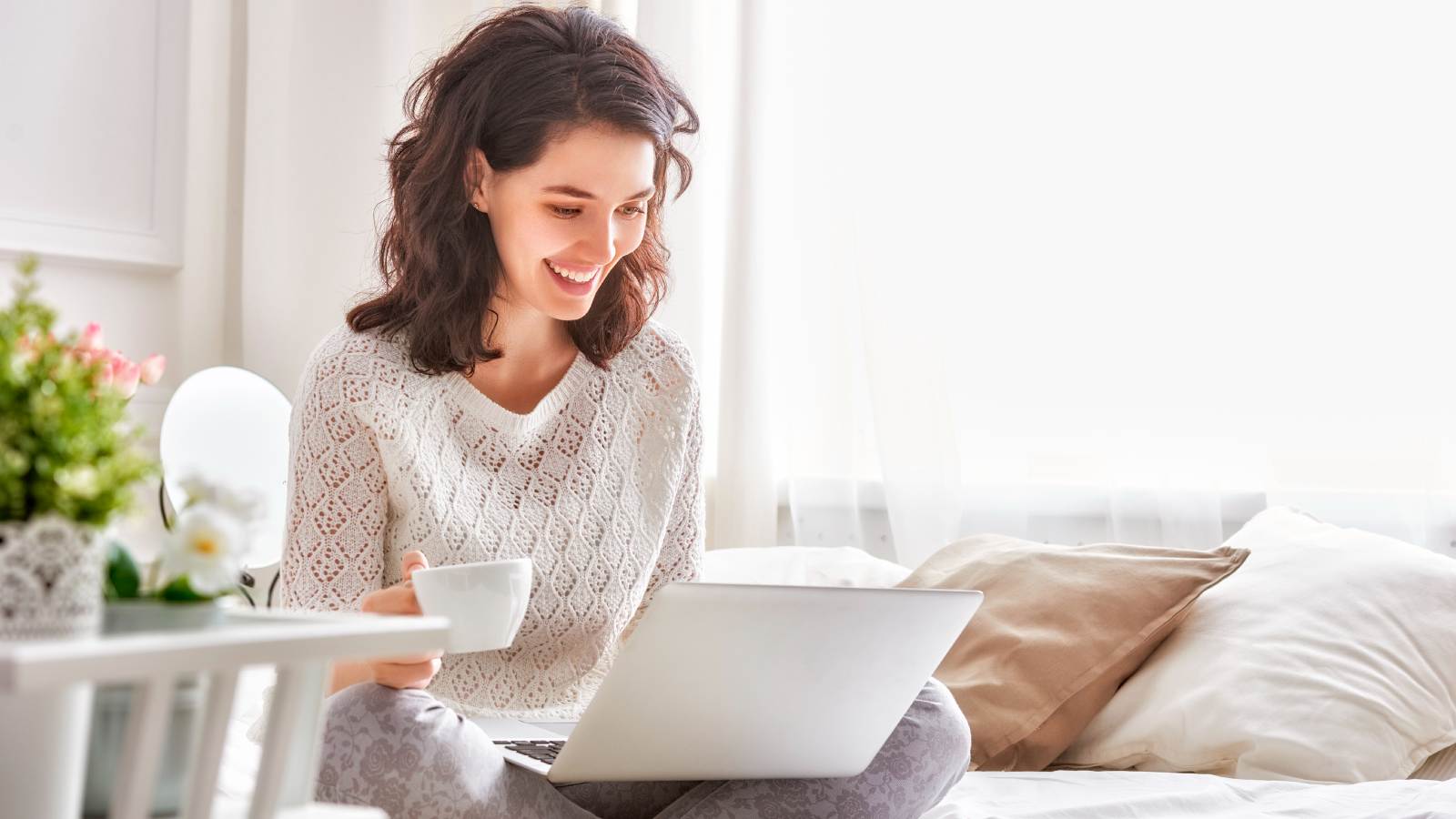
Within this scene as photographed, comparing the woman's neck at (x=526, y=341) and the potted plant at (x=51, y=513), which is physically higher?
the woman's neck at (x=526, y=341)

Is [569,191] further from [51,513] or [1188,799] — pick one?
[51,513]

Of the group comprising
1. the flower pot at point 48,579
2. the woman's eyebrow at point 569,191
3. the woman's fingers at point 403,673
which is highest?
the woman's eyebrow at point 569,191

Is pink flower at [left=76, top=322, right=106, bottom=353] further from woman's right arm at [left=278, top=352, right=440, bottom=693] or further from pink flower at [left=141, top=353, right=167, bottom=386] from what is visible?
woman's right arm at [left=278, top=352, right=440, bottom=693]

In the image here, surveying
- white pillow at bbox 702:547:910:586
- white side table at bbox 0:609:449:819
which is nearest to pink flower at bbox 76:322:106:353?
white side table at bbox 0:609:449:819

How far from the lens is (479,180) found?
152 cm

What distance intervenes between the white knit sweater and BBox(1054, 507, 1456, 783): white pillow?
21.1 inches

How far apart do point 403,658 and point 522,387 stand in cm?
57

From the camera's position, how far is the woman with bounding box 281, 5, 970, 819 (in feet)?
4.60

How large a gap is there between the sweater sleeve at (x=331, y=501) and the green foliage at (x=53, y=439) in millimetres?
816

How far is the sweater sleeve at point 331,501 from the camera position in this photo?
135cm

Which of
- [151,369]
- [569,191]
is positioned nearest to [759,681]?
[151,369]

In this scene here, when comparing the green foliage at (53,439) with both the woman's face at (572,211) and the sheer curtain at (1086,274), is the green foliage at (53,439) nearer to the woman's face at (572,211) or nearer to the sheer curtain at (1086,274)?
the woman's face at (572,211)

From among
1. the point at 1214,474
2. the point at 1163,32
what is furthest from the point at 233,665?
the point at 1163,32

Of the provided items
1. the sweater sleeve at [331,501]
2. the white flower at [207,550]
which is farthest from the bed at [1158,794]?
the white flower at [207,550]
